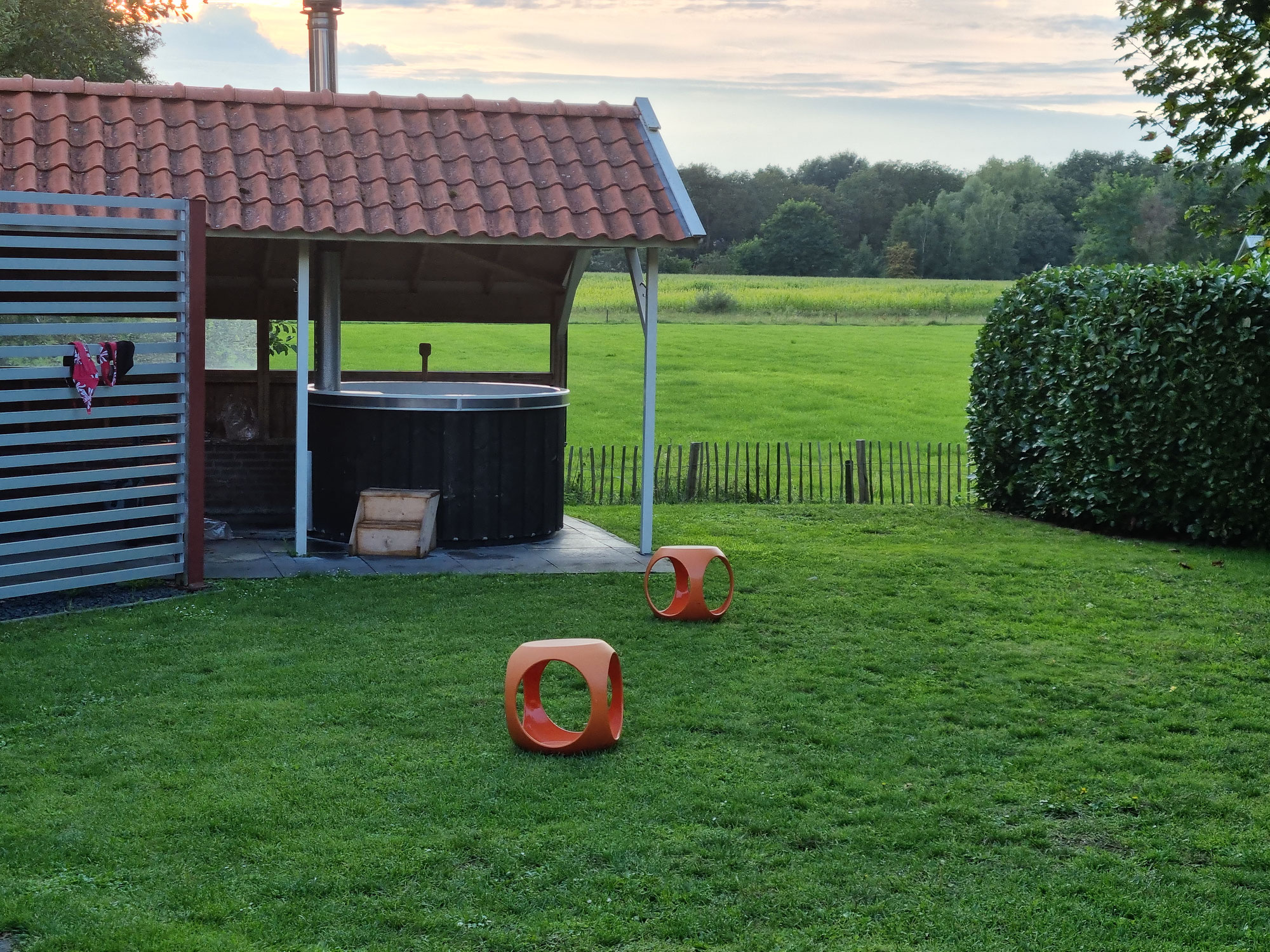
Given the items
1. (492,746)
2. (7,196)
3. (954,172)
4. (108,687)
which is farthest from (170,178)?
(954,172)

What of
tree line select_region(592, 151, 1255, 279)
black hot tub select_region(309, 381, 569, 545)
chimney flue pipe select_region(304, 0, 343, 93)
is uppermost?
tree line select_region(592, 151, 1255, 279)

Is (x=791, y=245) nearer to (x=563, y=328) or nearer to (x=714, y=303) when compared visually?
(x=714, y=303)

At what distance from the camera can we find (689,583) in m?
8.80

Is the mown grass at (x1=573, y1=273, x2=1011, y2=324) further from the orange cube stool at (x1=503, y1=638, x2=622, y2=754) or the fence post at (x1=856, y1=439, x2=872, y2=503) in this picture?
the orange cube stool at (x1=503, y1=638, x2=622, y2=754)

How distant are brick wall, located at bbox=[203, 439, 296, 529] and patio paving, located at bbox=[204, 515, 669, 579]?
135cm

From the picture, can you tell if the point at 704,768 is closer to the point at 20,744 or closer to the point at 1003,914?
the point at 1003,914

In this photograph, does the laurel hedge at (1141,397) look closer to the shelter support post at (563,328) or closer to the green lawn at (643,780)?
the green lawn at (643,780)

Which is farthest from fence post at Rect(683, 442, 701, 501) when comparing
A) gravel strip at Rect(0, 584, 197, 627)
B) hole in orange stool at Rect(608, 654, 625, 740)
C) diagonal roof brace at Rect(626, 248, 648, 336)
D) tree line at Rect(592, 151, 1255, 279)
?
tree line at Rect(592, 151, 1255, 279)

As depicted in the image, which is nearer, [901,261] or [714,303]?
[714,303]

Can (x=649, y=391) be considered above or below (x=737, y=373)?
above

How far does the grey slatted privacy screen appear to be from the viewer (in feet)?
28.2

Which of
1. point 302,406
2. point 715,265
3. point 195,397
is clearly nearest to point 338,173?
point 302,406

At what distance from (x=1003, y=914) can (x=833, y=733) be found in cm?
200

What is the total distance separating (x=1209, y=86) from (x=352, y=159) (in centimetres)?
731
